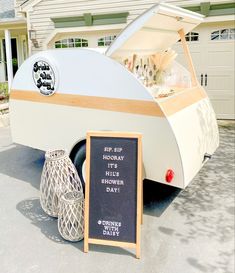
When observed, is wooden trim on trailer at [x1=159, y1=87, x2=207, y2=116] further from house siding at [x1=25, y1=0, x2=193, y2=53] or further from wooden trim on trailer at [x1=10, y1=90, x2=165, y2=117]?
house siding at [x1=25, y1=0, x2=193, y2=53]

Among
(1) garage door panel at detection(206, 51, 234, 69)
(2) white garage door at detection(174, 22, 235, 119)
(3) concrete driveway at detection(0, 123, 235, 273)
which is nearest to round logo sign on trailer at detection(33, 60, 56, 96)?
(3) concrete driveway at detection(0, 123, 235, 273)

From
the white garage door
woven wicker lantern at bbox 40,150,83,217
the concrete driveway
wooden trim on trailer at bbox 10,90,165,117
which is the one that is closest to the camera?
the concrete driveway

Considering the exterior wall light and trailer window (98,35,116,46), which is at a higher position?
the exterior wall light

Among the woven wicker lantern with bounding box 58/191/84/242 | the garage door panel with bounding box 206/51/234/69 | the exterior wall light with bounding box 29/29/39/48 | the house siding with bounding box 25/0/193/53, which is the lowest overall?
the woven wicker lantern with bounding box 58/191/84/242

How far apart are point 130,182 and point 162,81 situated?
280 centimetres

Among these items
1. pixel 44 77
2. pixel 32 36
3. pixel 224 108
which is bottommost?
pixel 224 108

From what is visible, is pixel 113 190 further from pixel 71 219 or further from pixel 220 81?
pixel 220 81

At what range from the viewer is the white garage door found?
28.7ft

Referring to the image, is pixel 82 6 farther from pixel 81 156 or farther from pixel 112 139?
pixel 112 139

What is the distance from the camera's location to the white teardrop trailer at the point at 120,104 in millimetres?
3633

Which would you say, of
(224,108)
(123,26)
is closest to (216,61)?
(224,108)

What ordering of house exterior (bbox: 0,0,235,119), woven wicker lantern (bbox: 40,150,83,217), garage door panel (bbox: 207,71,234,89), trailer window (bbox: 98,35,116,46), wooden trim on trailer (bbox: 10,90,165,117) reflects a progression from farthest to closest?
trailer window (bbox: 98,35,116,46), garage door panel (bbox: 207,71,234,89), house exterior (bbox: 0,0,235,119), woven wicker lantern (bbox: 40,150,83,217), wooden trim on trailer (bbox: 10,90,165,117)

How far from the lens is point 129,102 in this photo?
379cm

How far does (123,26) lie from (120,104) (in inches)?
248
